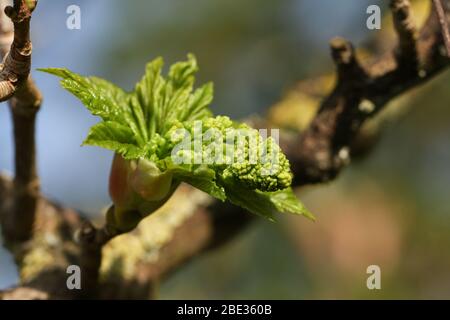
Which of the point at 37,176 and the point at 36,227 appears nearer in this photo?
the point at 37,176

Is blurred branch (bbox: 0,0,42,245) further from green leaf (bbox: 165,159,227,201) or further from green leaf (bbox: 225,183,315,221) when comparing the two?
green leaf (bbox: 225,183,315,221)

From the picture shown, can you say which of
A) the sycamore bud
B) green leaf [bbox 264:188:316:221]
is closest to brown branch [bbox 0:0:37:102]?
the sycamore bud

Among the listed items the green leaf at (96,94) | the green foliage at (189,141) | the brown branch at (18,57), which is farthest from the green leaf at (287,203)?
the brown branch at (18,57)

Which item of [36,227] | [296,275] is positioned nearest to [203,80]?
[296,275]

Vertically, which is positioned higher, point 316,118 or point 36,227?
point 316,118

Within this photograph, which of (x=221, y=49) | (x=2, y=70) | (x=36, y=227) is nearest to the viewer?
(x=2, y=70)

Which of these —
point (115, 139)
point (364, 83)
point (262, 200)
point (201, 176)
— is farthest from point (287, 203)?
point (364, 83)
